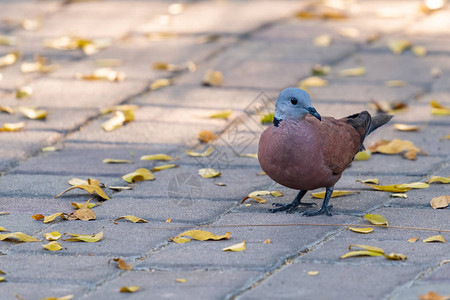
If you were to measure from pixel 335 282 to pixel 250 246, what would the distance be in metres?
0.56

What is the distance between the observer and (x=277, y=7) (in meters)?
8.53

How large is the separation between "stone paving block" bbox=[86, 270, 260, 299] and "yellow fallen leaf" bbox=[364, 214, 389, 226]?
0.81 m

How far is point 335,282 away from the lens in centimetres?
319

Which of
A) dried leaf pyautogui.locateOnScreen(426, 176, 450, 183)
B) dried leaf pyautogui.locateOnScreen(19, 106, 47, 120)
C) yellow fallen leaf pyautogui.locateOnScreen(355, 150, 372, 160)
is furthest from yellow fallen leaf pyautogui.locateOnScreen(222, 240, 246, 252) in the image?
dried leaf pyautogui.locateOnScreen(19, 106, 47, 120)

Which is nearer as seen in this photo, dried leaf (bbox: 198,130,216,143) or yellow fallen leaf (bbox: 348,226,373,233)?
yellow fallen leaf (bbox: 348,226,373,233)

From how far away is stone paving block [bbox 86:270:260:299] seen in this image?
3111mm

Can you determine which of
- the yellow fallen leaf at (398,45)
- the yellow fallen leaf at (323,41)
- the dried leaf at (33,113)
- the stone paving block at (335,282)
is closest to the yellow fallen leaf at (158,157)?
the dried leaf at (33,113)

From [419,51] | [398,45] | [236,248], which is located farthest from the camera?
[398,45]

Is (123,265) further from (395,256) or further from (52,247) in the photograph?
(395,256)

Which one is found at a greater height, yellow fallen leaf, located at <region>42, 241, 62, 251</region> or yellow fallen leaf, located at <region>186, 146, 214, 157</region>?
yellow fallen leaf, located at <region>42, 241, 62, 251</region>

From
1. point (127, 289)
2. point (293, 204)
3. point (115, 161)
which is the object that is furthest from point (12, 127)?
point (127, 289)

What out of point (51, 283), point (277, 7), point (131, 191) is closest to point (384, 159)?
point (131, 191)

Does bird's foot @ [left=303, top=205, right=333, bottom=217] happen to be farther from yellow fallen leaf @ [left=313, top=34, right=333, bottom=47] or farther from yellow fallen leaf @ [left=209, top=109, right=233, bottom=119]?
yellow fallen leaf @ [left=313, top=34, right=333, bottom=47]

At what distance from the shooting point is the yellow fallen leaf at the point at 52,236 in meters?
3.73
